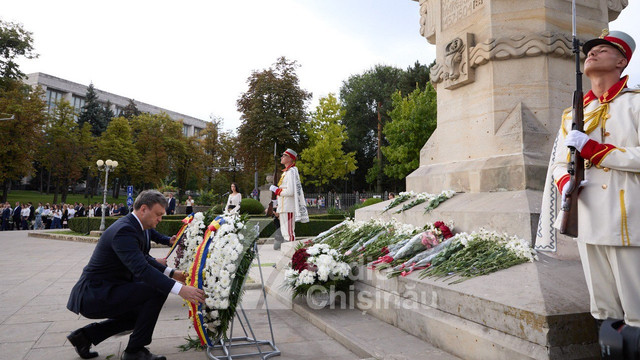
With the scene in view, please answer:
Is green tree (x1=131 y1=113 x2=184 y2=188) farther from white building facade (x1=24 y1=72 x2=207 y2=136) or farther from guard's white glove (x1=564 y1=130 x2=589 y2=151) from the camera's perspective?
guard's white glove (x1=564 y1=130 x2=589 y2=151)

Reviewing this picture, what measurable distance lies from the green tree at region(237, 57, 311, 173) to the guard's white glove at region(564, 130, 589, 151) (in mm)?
31008

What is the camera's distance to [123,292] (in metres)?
3.58

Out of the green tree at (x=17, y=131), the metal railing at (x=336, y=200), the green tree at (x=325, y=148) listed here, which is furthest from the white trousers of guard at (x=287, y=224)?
the green tree at (x=17, y=131)

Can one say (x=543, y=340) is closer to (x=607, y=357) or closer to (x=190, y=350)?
(x=607, y=357)

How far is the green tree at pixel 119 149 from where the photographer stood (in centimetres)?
4422

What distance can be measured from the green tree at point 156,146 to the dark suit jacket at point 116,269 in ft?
149

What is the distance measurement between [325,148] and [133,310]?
33363 mm

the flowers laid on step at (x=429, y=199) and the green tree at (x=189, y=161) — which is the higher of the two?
the green tree at (x=189, y=161)

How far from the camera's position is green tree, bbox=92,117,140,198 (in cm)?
4422

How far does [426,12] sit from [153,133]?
160 ft

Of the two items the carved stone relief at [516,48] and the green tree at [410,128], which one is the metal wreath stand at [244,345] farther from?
the green tree at [410,128]

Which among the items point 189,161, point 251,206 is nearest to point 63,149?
point 189,161

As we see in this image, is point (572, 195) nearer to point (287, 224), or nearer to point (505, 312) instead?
point (505, 312)

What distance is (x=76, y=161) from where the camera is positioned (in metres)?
40.6
